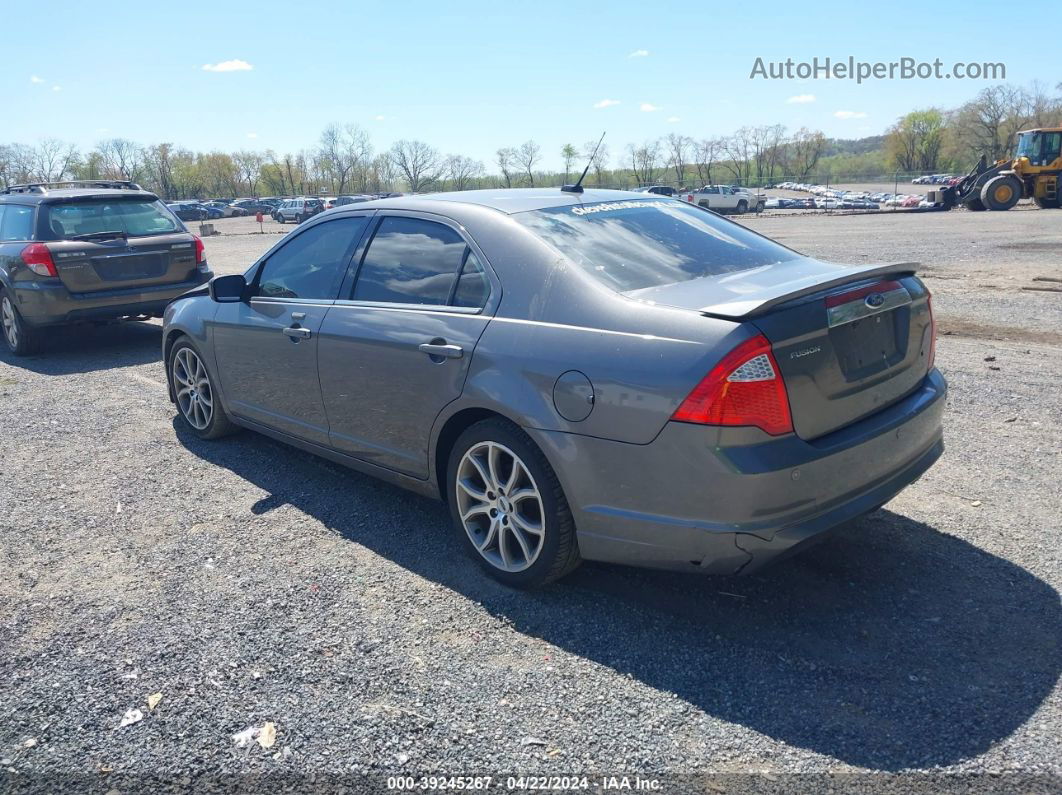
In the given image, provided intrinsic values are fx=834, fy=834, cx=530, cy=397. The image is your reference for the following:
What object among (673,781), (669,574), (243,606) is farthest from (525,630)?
(243,606)

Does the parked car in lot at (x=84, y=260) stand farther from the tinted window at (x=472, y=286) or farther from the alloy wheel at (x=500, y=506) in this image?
the alloy wheel at (x=500, y=506)

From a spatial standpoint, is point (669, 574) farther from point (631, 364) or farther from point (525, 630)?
point (631, 364)

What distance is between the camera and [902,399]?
3.41 metres

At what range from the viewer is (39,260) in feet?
28.1

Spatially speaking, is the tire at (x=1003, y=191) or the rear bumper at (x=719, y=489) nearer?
the rear bumper at (x=719, y=489)

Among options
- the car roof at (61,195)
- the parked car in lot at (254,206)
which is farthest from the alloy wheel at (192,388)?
the parked car in lot at (254,206)

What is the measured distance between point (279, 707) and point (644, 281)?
6.90 ft

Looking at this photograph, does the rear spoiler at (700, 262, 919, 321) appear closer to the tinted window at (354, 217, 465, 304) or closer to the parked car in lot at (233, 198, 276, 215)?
the tinted window at (354, 217, 465, 304)

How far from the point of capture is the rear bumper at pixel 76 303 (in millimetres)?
8594

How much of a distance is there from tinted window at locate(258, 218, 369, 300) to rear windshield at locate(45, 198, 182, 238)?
4984 mm

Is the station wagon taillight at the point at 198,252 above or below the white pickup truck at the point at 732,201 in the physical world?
below

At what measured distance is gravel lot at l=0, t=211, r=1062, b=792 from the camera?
2.56 m

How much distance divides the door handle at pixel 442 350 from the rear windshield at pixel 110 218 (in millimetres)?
6761

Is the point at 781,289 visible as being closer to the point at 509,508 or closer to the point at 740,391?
the point at 740,391
